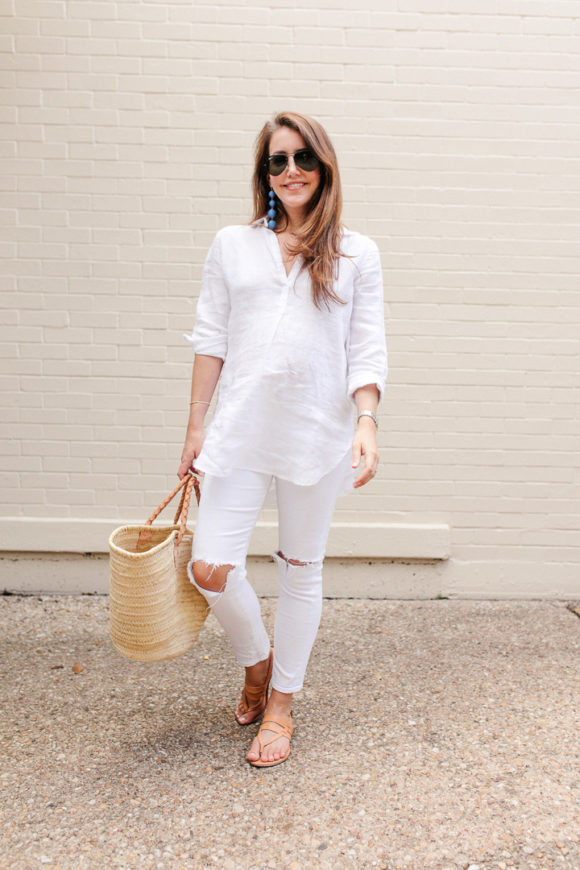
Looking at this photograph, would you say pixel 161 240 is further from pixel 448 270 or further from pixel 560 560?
pixel 560 560

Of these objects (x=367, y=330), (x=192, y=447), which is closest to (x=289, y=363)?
(x=367, y=330)

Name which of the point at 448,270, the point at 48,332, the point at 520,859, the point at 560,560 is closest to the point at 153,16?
the point at 48,332

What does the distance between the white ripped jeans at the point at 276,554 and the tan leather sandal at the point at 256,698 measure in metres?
0.11

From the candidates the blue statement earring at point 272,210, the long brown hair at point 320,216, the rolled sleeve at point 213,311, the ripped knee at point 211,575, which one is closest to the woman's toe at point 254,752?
the ripped knee at point 211,575

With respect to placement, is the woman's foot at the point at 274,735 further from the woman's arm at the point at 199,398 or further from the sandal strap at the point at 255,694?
the woman's arm at the point at 199,398

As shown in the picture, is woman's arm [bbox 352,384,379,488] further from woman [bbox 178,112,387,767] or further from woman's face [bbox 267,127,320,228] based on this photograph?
woman's face [bbox 267,127,320,228]

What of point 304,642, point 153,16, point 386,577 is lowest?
point 386,577

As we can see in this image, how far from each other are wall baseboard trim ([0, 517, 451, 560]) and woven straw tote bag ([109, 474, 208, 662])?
5.54ft

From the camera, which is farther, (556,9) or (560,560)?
(560,560)

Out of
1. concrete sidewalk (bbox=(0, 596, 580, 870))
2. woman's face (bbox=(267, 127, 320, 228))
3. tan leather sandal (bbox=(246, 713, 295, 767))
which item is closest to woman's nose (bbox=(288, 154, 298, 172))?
woman's face (bbox=(267, 127, 320, 228))

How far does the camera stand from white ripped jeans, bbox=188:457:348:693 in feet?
7.94

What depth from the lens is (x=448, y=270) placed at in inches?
164

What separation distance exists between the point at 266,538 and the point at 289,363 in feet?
6.62

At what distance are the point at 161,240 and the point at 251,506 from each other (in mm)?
2145
